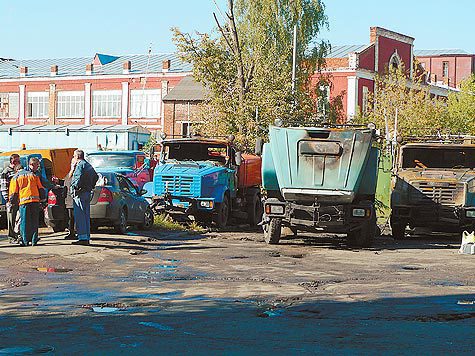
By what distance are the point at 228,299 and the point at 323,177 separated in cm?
909

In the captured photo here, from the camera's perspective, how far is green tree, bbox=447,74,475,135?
64125 millimetres

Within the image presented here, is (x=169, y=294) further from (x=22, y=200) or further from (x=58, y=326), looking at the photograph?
(x=22, y=200)

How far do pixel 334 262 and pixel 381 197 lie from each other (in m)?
10.1

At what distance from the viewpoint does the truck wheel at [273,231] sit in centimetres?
2108

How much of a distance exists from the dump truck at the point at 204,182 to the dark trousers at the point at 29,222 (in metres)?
6.74

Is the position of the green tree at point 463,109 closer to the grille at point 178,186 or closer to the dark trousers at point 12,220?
the grille at point 178,186

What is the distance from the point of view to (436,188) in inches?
931

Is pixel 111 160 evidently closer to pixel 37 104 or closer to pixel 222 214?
pixel 222 214

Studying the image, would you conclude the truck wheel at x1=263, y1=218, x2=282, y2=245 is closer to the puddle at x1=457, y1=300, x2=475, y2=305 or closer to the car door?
the car door

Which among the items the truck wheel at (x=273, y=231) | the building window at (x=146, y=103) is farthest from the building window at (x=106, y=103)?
the truck wheel at (x=273, y=231)

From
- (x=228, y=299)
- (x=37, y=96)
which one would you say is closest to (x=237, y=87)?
(x=228, y=299)

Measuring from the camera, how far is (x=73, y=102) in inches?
3287

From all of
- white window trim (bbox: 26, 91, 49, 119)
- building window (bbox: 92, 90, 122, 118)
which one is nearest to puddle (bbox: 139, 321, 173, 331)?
building window (bbox: 92, 90, 122, 118)

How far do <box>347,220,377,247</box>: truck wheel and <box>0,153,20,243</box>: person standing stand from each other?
7.57 metres
